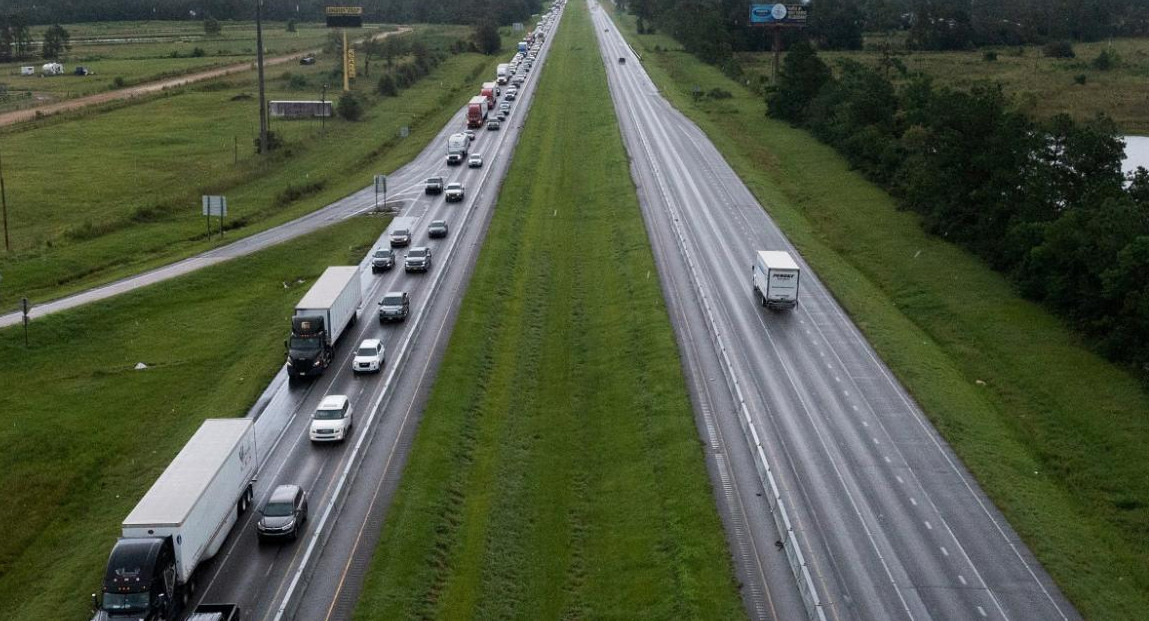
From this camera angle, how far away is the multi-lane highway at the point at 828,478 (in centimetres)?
3453

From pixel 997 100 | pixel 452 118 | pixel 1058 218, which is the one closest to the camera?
pixel 1058 218

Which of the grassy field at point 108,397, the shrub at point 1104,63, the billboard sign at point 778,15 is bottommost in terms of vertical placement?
the grassy field at point 108,397

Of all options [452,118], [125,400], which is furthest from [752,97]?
[125,400]

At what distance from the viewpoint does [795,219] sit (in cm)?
8919

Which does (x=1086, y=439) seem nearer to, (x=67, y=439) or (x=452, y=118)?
(x=67, y=439)

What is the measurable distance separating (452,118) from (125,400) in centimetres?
9131

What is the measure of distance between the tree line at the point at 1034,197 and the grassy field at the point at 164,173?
50528mm

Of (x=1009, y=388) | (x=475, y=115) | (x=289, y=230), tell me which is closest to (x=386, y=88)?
(x=475, y=115)

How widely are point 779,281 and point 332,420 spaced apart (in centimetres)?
2913

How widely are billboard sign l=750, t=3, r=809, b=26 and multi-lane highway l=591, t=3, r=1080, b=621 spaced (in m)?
101

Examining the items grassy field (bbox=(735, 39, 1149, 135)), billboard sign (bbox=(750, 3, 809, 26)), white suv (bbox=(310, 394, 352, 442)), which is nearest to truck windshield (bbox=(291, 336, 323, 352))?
white suv (bbox=(310, 394, 352, 442))

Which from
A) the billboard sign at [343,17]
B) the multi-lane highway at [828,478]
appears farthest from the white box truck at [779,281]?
the billboard sign at [343,17]

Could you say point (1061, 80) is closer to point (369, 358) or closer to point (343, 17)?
point (343, 17)

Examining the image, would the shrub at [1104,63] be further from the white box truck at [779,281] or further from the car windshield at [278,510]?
the car windshield at [278,510]
